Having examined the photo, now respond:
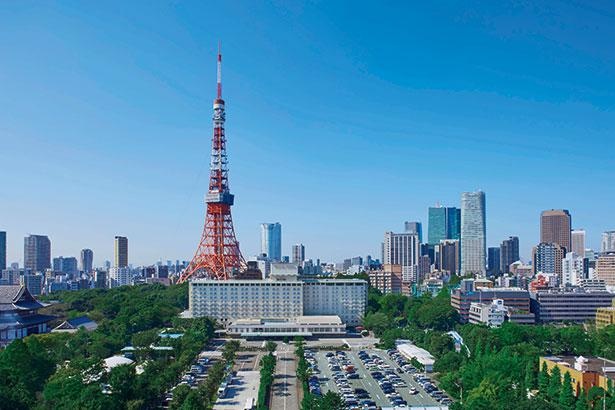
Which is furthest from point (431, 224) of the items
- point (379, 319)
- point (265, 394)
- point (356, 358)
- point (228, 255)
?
point (265, 394)

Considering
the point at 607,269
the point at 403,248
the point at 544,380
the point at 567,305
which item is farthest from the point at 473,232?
the point at 544,380

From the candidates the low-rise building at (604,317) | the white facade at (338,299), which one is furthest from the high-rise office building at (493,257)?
the white facade at (338,299)

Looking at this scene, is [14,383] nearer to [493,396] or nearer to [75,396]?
[75,396]

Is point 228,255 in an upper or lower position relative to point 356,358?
upper

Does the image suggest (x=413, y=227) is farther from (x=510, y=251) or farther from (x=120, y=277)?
(x=120, y=277)

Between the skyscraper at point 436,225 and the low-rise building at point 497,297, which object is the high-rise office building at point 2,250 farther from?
the skyscraper at point 436,225

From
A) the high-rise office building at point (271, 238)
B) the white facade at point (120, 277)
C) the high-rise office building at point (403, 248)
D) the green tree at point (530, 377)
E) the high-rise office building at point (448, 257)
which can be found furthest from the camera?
the high-rise office building at point (271, 238)

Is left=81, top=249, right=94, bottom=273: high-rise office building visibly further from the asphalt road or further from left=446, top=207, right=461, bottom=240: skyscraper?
the asphalt road
